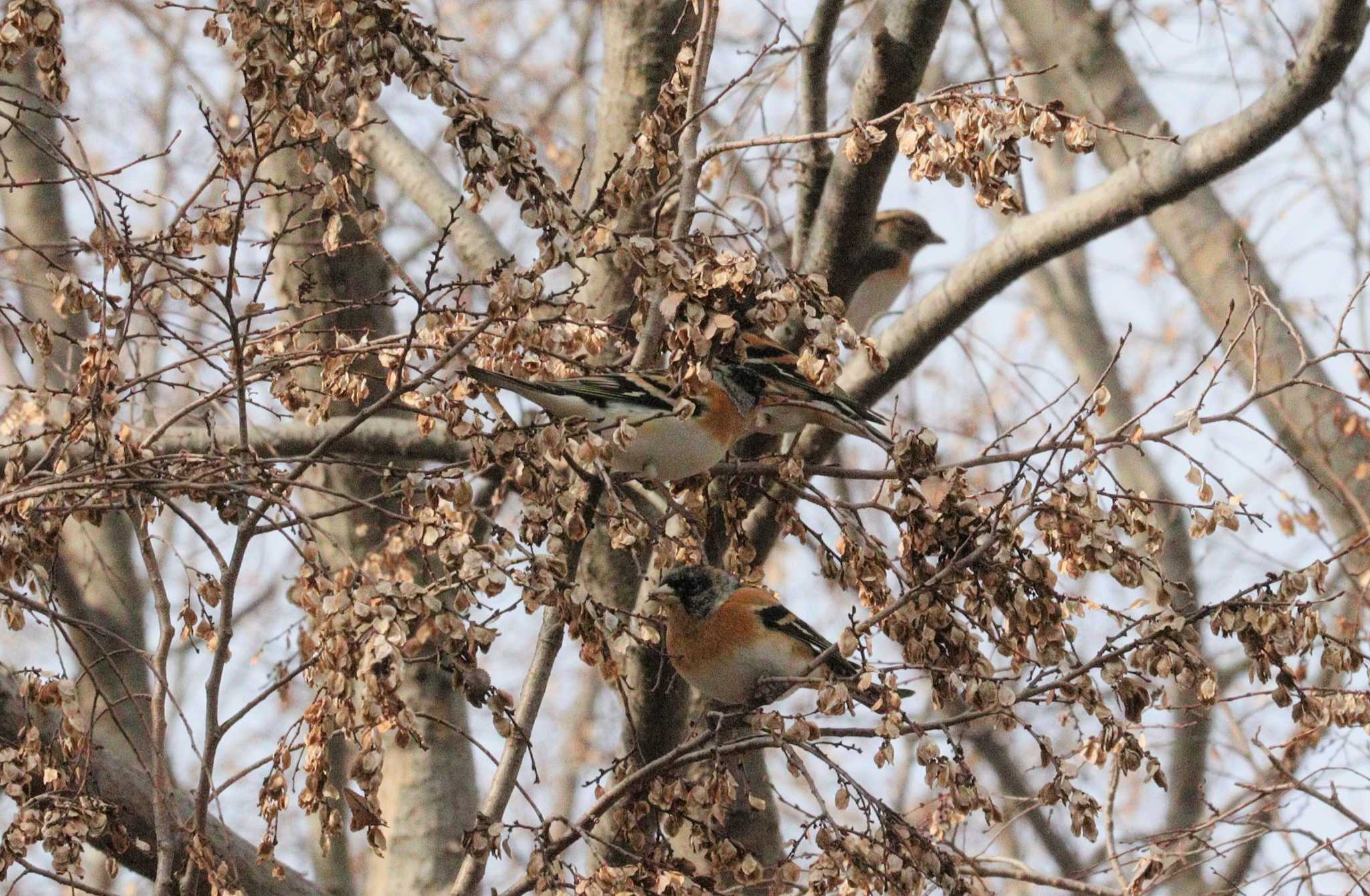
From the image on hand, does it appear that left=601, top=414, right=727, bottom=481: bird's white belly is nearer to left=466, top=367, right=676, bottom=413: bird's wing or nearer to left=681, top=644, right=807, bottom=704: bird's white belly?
left=466, top=367, right=676, bottom=413: bird's wing

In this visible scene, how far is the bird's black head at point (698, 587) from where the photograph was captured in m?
4.53

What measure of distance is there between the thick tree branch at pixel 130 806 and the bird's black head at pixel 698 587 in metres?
1.38

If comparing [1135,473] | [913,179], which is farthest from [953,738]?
[1135,473]

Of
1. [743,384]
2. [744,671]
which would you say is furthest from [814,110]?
[744,671]

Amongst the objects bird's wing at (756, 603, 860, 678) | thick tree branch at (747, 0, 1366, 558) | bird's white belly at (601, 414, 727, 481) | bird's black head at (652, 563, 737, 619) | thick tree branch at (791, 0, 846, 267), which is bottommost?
bird's wing at (756, 603, 860, 678)

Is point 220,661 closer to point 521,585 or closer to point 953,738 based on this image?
point 521,585

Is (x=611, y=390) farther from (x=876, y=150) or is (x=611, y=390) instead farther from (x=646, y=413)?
(x=876, y=150)

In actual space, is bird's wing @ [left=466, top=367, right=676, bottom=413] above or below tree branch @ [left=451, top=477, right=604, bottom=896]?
above

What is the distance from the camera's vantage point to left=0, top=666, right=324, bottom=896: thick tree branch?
3.81 m

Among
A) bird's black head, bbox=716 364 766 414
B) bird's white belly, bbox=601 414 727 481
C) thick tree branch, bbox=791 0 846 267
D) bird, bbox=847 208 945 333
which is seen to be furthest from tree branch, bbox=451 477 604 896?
bird, bbox=847 208 945 333

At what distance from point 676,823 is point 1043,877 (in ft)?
4.61

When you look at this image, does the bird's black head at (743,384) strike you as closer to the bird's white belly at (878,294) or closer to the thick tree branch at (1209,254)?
the thick tree branch at (1209,254)

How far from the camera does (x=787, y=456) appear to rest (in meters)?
4.22

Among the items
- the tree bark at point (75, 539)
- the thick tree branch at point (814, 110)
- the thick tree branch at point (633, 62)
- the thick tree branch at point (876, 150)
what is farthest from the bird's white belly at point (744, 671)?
the tree bark at point (75, 539)
